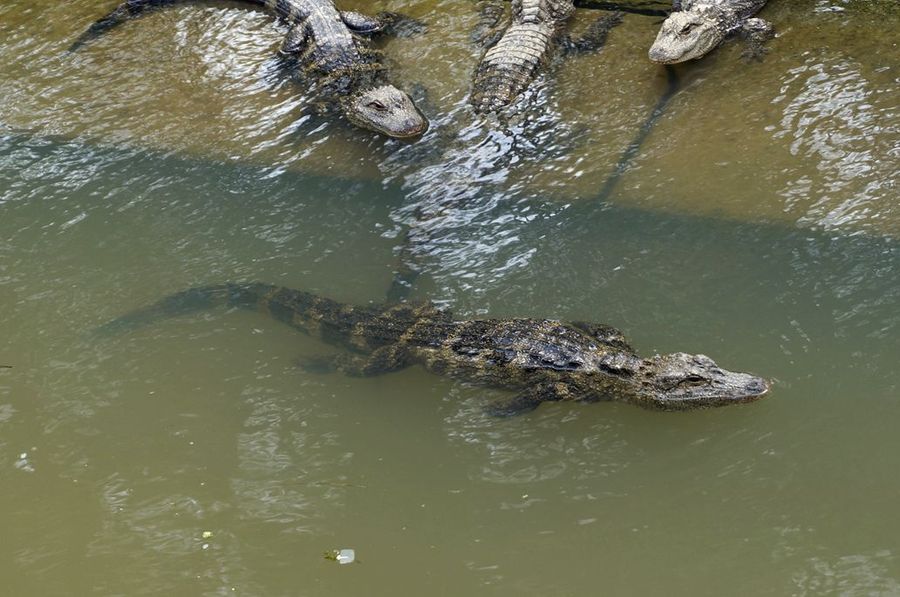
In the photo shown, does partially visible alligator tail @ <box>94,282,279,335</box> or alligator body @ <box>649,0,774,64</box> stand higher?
alligator body @ <box>649,0,774,64</box>

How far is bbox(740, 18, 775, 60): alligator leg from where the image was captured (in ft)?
22.9

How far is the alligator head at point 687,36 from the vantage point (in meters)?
6.89

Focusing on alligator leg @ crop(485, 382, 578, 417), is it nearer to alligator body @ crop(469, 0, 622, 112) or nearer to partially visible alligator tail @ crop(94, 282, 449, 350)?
partially visible alligator tail @ crop(94, 282, 449, 350)

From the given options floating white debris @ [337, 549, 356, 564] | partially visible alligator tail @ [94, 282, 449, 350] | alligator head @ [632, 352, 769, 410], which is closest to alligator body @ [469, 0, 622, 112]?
partially visible alligator tail @ [94, 282, 449, 350]

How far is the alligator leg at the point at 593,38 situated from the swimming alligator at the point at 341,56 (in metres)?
1.53

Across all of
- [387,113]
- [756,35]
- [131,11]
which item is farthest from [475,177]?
→ [131,11]

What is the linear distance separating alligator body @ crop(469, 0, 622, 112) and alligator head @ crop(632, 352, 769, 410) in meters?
3.08

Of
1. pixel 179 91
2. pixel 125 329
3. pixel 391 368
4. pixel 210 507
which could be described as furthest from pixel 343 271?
pixel 179 91

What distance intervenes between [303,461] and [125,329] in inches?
64.2

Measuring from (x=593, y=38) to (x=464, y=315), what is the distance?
3550 millimetres

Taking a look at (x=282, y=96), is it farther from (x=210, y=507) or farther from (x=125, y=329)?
(x=210, y=507)

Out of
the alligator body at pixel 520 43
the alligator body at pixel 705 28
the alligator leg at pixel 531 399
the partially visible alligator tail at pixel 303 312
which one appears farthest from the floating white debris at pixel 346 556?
the alligator body at pixel 705 28

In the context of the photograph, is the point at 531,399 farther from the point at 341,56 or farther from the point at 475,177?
the point at 341,56

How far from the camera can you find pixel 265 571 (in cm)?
405
